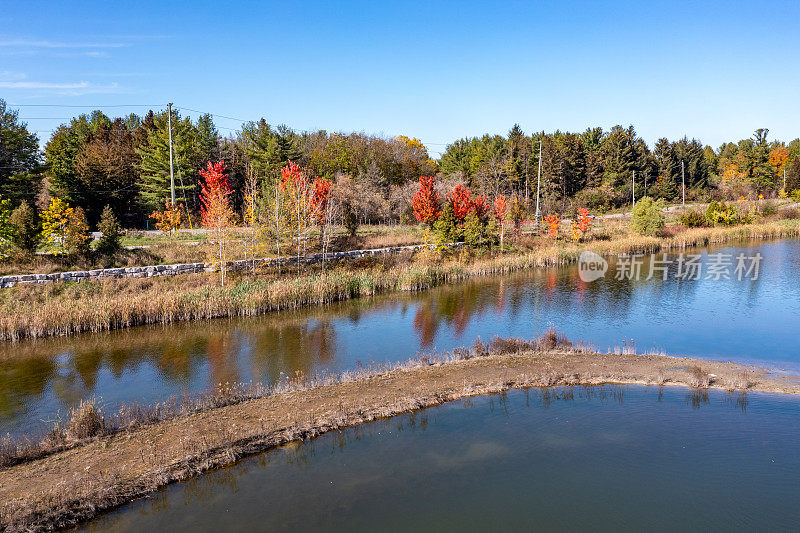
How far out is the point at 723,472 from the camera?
34.2 feet

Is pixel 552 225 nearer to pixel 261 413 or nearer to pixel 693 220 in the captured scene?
pixel 693 220

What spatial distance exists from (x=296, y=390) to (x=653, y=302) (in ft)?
68.6

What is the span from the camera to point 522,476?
1054cm

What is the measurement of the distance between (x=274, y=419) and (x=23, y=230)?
2408cm

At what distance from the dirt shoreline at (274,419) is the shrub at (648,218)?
3616 cm

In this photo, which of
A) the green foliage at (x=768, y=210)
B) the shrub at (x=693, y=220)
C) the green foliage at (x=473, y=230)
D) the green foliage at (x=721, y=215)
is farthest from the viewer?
the green foliage at (x=768, y=210)

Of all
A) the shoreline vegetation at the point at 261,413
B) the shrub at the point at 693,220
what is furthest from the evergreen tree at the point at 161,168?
the shrub at the point at 693,220

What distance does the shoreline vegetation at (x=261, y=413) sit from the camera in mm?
9492

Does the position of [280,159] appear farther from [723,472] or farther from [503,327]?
[723,472]

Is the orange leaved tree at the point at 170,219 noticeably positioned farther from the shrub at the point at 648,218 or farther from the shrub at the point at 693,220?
the shrub at the point at 693,220

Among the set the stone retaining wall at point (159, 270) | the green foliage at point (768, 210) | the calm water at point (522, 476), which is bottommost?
the calm water at point (522, 476)

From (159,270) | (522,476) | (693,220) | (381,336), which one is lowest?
(522,476)

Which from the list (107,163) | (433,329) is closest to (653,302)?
(433,329)

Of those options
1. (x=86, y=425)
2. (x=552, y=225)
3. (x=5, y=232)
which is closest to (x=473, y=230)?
(x=552, y=225)
